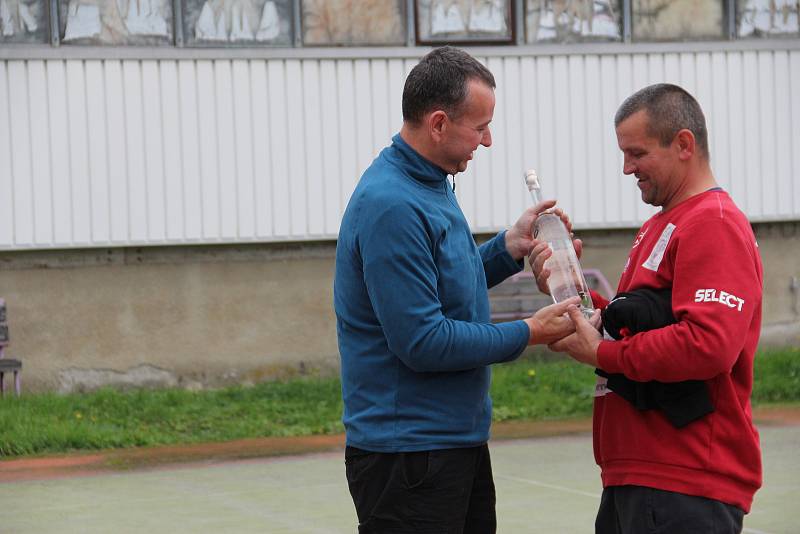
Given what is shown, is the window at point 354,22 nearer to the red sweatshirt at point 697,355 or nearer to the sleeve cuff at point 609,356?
the red sweatshirt at point 697,355

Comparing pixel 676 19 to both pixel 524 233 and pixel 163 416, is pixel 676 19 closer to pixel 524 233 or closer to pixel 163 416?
pixel 163 416

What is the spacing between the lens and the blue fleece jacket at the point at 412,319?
11.1ft

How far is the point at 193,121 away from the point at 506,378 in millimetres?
3671

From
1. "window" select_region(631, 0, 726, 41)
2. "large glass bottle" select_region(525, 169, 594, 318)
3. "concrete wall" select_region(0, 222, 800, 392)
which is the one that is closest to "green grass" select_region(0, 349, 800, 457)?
"concrete wall" select_region(0, 222, 800, 392)

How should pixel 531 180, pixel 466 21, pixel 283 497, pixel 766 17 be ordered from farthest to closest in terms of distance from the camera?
pixel 766 17 → pixel 466 21 → pixel 283 497 → pixel 531 180

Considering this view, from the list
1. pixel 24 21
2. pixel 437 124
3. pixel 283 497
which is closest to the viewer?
pixel 437 124

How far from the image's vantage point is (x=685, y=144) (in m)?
3.53

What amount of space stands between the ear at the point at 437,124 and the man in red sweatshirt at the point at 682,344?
0.48 meters

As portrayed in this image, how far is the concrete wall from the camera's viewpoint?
1194 cm

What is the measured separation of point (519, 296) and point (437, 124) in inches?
368

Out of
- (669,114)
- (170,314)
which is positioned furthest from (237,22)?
(669,114)

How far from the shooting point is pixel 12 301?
1188cm

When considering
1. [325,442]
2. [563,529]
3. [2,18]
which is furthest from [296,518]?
[2,18]

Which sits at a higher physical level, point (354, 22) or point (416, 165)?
point (354, 22)
